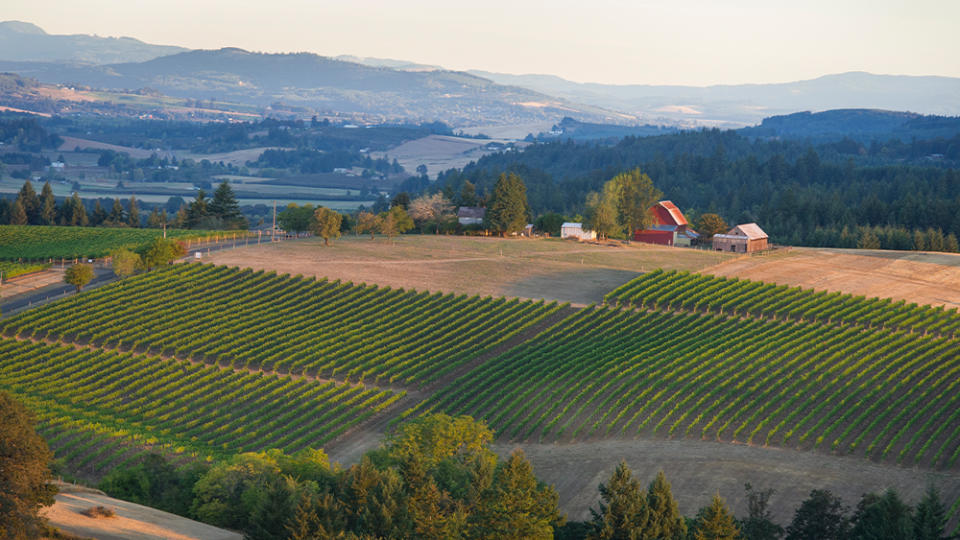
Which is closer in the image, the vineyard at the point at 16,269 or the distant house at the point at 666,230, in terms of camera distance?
the vineyard at the point at 16,269

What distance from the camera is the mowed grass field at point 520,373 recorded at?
53875 mm

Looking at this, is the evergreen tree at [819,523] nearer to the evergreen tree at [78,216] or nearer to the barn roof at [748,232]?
the barn roof at [748,232]

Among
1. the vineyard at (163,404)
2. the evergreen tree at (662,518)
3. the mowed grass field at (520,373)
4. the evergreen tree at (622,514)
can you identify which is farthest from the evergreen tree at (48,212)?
the evergreen tree at (662,518)

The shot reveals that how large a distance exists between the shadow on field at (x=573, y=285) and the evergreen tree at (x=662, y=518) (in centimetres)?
4487

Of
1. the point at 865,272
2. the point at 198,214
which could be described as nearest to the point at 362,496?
the point at 865,272

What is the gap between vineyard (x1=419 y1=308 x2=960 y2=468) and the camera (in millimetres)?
56312

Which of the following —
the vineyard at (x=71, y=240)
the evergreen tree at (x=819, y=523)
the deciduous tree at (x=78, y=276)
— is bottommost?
the vineyard at (x=71, y=240)

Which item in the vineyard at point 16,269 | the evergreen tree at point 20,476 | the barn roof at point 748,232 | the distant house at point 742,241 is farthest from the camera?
the barn roof at point 748,232

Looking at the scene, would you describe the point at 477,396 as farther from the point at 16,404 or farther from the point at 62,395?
the point at 16,404

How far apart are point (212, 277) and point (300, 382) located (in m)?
24.8

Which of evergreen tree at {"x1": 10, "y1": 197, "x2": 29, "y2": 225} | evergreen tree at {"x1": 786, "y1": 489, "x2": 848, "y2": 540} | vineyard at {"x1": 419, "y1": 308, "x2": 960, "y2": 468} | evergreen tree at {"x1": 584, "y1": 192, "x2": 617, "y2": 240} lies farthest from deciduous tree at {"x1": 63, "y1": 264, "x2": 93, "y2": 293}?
evergreen tree at {"x1": 786, "y1": 489, "x2": 848, "y2": 540}

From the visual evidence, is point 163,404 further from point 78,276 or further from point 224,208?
point 224,208

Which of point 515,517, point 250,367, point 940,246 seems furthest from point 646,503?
point 940,246

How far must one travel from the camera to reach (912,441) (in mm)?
54656
